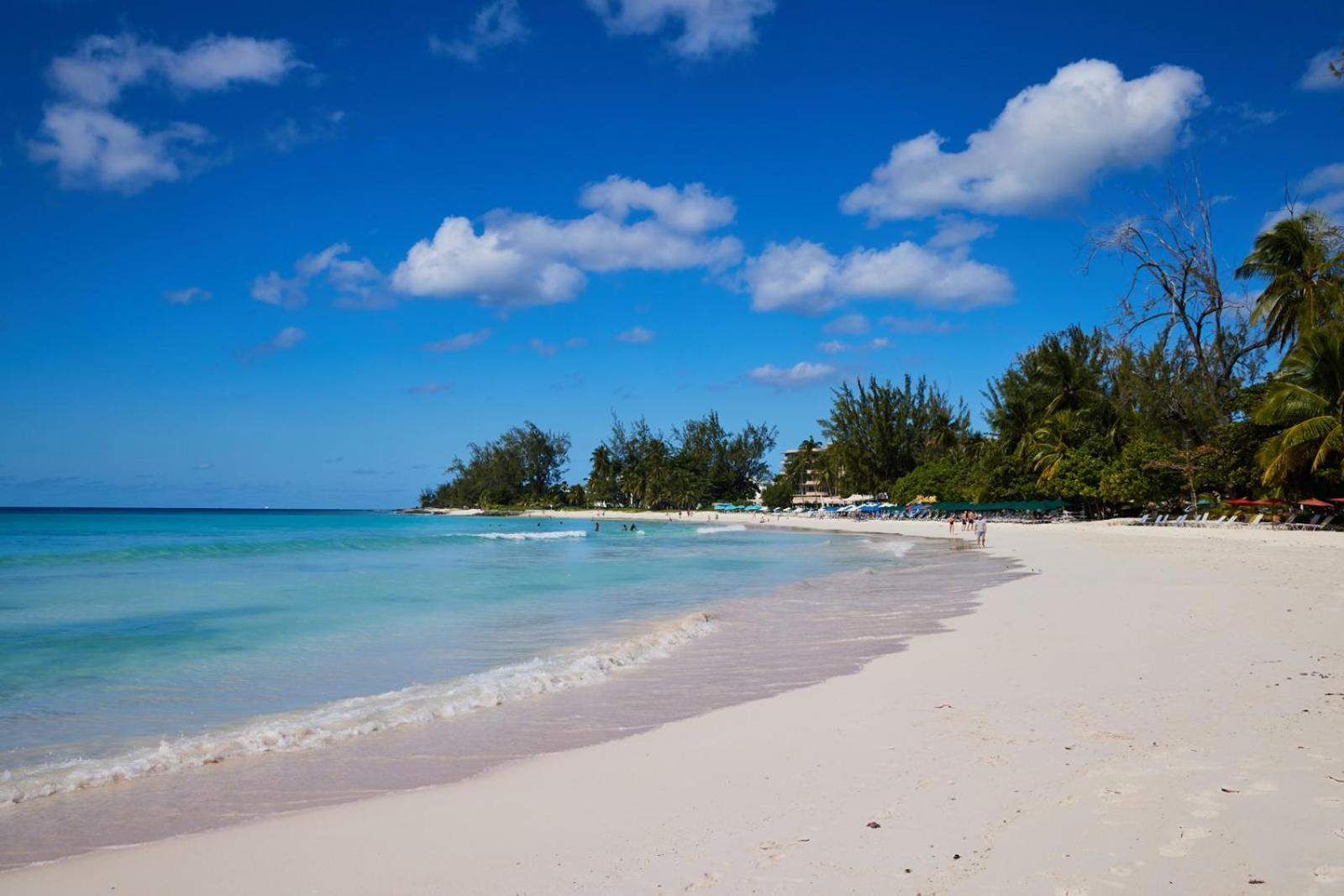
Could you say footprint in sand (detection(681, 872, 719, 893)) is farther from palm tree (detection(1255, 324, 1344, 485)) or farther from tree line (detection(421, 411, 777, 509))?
tree line (detection(421, 411, 777, 509))

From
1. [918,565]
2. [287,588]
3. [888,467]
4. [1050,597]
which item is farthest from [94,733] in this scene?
[888,467]

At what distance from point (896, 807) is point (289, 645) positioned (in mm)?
9463

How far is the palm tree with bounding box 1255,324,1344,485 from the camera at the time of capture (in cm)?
2480

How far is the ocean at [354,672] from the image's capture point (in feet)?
16.8

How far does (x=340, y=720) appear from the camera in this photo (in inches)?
257

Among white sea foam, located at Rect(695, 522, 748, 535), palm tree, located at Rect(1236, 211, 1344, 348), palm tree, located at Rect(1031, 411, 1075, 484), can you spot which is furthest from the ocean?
white sea foam, located at Rect(695, 522, 748, 535)

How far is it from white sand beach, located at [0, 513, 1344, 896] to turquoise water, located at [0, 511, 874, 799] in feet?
7.24

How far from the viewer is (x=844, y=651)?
8.91 meters

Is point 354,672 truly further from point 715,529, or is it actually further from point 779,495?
point 779,495

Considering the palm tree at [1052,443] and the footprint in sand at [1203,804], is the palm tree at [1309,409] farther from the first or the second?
the footprint in sand at [1203,804]

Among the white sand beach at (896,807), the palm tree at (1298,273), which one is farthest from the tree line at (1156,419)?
the white sand beach at (896,807)

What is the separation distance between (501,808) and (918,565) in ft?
64.1

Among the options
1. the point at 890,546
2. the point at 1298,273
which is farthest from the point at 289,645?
the point at 1298,273

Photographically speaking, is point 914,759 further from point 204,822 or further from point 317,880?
point 204,822
